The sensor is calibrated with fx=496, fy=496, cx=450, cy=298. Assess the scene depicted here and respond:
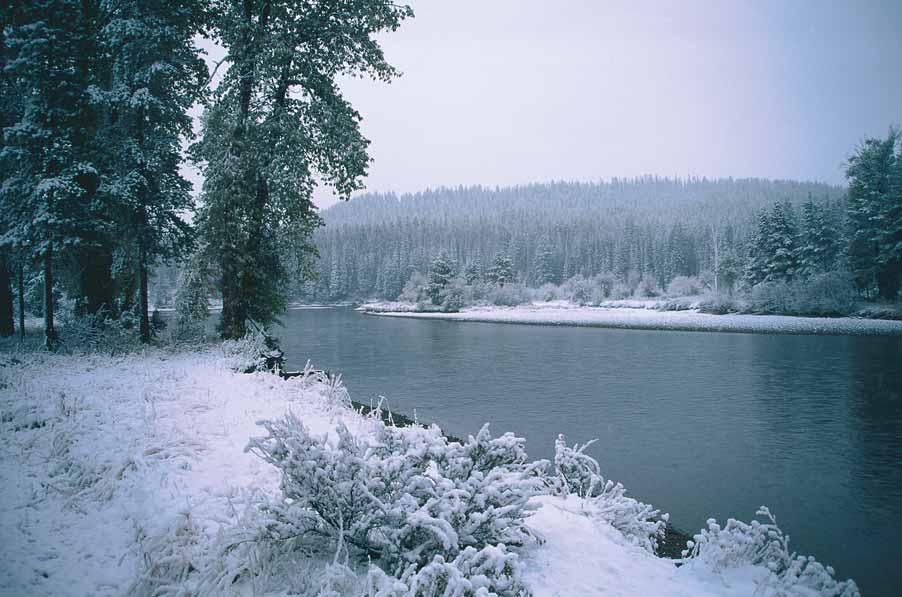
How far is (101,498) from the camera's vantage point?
4340 mm

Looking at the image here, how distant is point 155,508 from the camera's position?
4.00 m

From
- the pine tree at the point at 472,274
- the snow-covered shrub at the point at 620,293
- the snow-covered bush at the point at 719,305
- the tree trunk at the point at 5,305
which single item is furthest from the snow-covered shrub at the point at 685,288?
the tree trunk at the point at 5,305

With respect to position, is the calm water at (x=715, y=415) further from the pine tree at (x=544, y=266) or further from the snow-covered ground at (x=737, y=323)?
the pine tree at (x=544, y=266)

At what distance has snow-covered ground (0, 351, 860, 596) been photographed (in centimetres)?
324

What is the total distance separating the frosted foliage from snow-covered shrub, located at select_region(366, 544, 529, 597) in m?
0.02

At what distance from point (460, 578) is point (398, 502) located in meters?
0.71

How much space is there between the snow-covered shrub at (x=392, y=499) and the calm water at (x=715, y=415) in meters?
5.72

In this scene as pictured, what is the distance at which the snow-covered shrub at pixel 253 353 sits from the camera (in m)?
11.2

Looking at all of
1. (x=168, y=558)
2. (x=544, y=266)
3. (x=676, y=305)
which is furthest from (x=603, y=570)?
(x=544, y=266)

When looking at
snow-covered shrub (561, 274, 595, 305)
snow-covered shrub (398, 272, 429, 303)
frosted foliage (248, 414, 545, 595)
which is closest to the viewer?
frosted foliage (248, 414, 545, 595)

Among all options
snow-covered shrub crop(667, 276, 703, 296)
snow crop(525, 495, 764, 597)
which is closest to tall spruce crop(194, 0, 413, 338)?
snow crop(525, 495, 764, 597)

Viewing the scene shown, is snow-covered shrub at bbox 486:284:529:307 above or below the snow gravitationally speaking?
above

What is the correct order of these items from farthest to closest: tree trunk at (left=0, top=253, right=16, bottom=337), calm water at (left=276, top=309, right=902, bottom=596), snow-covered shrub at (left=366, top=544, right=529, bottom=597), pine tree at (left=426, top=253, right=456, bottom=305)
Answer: pine tree at (left=426, top=253, right=456, bottom=305), tree trunk at (left=0, top=253, right=16, bottom=337), calm water at (left=276, top=309, right=902, bottom=596), snow-covered shrub at (left=366, top=544, right=529, bottom=597)

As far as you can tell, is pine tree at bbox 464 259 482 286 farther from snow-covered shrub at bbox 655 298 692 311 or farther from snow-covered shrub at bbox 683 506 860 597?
snow-covered shrub at bbox 683 506 860 597
